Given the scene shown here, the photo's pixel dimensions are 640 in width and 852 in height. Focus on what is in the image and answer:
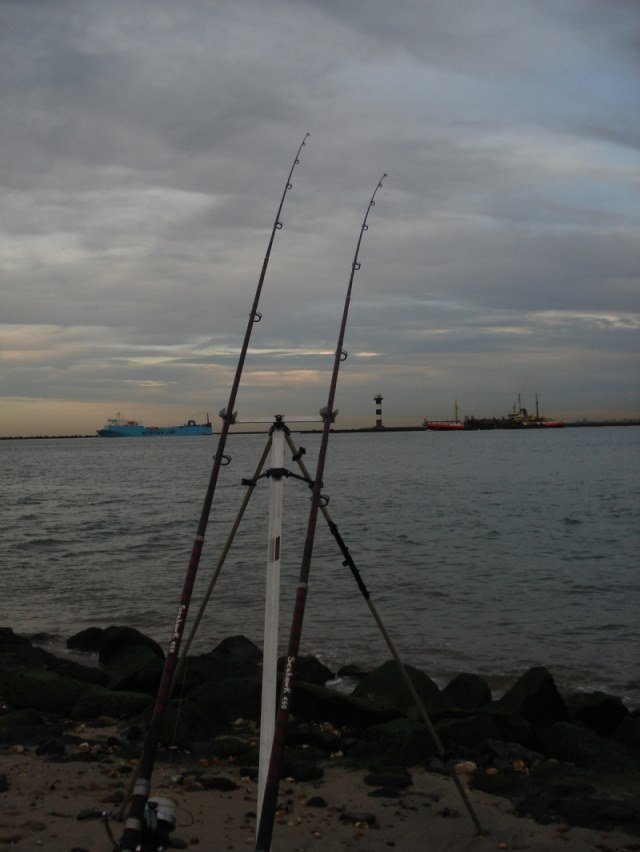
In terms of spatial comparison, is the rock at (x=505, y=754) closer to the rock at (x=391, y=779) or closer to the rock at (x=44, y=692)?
the rock at (x=391, y=779)

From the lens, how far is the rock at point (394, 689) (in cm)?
866

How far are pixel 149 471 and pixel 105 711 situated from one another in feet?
225

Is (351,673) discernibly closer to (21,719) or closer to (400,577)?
→ (21,719)

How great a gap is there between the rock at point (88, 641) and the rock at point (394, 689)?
4585 mm

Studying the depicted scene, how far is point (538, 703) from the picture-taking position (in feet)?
27.4

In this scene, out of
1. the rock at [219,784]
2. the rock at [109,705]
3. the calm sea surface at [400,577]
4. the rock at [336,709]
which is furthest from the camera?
the calm sea surface at [400,577]

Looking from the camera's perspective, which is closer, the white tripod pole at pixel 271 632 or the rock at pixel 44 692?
the white tripod pole at pixel 271 632

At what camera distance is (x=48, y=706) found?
8453 millimetres

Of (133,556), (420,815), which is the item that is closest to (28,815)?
(420,815)

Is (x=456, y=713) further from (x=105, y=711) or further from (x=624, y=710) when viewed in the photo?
(x=105, y=711)

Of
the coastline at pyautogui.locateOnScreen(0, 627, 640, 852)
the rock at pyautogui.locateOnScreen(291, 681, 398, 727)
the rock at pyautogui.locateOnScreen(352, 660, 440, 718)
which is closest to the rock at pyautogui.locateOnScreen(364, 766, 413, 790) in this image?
the coastline at pyautogui.locateOnScreen(0, 627, 640, 852)

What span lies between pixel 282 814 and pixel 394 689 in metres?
3.28

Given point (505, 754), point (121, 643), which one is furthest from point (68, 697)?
point (505, 754)

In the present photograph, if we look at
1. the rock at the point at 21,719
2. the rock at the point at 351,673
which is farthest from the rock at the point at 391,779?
the rock at the point at 351,673
